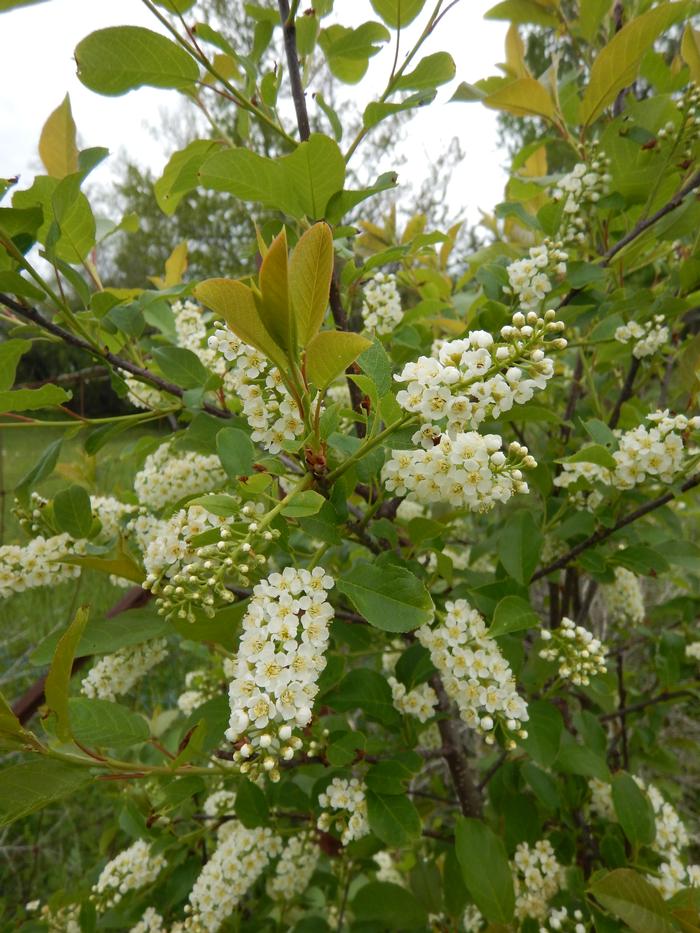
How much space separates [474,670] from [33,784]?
60cm

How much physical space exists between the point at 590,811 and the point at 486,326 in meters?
1.30

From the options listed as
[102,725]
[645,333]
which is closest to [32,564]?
[102,725]

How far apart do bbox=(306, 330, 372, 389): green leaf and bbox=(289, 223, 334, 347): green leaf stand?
0.10ft

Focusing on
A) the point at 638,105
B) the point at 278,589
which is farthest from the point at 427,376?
the point at 638,105

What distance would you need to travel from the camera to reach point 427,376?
0.67 metres

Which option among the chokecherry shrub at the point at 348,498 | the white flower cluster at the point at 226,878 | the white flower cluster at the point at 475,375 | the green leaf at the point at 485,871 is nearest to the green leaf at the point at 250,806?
the chokecherry shrub at the point at 348,498

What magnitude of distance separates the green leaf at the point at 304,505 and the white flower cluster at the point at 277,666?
12 centimetres

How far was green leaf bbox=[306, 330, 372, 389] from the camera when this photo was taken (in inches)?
24.0

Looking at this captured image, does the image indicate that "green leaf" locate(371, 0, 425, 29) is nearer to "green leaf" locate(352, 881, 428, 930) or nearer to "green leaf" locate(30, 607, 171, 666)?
"green leaf" locate(30, 607, 171, 666)

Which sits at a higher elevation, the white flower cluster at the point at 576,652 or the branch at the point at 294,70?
the branch at the point at 294,70

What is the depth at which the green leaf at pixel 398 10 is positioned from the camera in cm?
94

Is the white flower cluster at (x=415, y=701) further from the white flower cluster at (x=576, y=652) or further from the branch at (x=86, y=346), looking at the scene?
the branch at (x=86, y=346)

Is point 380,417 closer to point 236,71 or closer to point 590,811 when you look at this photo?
point 236,71

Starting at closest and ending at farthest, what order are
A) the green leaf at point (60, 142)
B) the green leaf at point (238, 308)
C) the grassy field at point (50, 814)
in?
the green leaf at point (238, 308), the green leaf at point (60, 142), the grassy field at point (50, 814)
